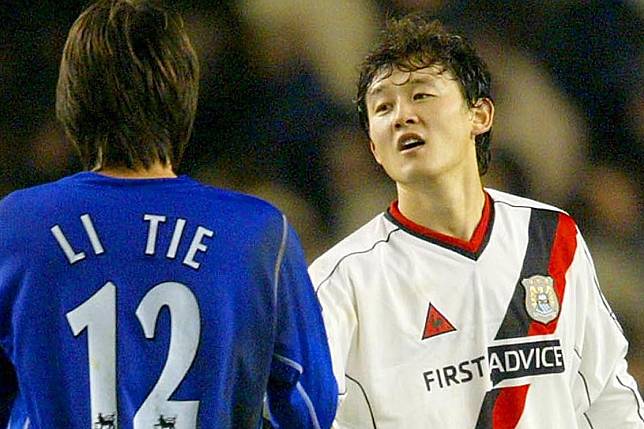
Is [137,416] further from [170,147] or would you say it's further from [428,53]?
[428,53]

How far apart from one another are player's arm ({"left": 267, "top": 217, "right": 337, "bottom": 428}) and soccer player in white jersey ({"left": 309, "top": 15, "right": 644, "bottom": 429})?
1.48 feet

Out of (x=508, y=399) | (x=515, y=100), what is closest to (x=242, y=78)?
(x=515, y=100)

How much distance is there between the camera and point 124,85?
1325 millimetres

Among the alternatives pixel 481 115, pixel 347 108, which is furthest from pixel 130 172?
pixel 347 108

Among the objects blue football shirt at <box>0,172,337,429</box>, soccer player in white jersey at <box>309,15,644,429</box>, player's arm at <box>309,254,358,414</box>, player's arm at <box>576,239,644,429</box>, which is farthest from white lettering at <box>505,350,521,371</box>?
blue football shirt at <box>0,172,337,429</box>

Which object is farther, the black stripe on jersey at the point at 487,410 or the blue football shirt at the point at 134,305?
the black stripe on jersey at the point at 487,410

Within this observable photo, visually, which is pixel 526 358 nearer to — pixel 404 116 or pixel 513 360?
pixel 513 360

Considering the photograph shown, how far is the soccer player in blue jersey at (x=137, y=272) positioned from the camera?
1.29 m

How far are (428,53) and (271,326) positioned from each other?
2.94ft

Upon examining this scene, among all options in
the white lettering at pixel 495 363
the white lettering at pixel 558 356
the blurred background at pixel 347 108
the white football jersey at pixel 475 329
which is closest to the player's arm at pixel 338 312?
the white football jersey at pixel 475 329

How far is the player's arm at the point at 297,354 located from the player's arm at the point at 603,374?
0.75 metres

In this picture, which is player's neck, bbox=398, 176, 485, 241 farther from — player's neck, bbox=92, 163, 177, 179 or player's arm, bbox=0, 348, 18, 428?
player's arm, bbox=0, 348, 18, 428

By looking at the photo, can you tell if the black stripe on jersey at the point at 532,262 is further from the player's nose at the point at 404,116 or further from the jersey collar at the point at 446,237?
the player's nose at the point at 404,116

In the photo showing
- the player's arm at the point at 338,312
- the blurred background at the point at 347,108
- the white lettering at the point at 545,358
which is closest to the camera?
the player's arm at the point at 338,312
